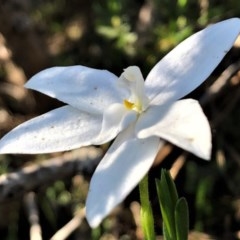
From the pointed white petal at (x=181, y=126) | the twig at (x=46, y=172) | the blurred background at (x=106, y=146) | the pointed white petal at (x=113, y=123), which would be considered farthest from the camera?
the blurred background at (x=106, y=146)

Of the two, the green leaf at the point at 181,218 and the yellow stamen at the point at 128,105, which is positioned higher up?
the yellow stamen at the point at 128,105

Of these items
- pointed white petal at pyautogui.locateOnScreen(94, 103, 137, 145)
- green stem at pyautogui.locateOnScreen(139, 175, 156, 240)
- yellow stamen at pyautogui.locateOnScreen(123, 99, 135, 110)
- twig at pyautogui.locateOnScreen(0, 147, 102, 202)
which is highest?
yellow stamen at pyautogui.locateOnScreen(123, 99, 135, 110)

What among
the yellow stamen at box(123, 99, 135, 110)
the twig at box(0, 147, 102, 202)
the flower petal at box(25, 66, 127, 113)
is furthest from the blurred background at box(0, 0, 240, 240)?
the yellow stamen at box(123, 99, 135, 110)

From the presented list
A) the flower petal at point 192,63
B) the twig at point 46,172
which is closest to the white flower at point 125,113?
the flower petal at point 192,63

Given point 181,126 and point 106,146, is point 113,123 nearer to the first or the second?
point 181,126

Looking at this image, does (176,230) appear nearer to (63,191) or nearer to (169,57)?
(169,57)

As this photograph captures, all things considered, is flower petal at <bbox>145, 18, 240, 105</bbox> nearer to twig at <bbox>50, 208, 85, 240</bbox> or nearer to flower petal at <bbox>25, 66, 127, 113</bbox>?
flower petal at <bbox>25, 66, 127, 113</bbox>

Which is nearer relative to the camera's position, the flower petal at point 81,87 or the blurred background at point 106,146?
the flower petal at point 81,87

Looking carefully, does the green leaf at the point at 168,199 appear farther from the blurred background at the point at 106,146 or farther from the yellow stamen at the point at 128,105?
the blurred background at the point at 106,146

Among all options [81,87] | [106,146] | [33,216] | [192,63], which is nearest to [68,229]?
[33,216]
